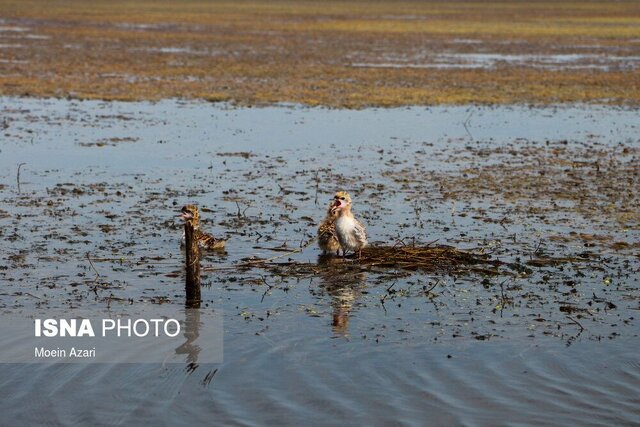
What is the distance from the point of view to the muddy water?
10.2 m

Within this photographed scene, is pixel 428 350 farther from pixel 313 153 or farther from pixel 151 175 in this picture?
pixel 313 153

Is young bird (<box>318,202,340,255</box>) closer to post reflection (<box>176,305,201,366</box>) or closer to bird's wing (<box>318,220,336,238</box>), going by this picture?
bird's wing (<box>318,220,336,238</box>)

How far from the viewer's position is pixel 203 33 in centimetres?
7206

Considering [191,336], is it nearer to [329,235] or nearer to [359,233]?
[359,233]

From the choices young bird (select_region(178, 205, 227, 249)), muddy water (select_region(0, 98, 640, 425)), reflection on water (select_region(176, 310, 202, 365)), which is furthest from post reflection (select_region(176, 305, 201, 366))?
young bird (select_region(178, 205, 227, 249))

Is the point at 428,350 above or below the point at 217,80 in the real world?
below

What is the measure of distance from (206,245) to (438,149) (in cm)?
1191

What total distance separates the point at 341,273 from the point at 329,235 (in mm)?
980

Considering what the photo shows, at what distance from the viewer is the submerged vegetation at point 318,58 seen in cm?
3831

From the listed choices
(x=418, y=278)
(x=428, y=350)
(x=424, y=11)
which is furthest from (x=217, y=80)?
(x=424, y=11)

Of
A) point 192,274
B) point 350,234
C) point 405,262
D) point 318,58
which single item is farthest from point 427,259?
point 318,58

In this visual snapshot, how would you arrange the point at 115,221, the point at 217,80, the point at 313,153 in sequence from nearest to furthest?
1. the point at 115,221
2. the point at 313,153
3. the point at 217,80

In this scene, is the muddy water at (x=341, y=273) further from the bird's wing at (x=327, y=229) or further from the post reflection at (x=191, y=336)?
the bird's wing at (x=327, y=229)

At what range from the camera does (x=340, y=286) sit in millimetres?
14031
